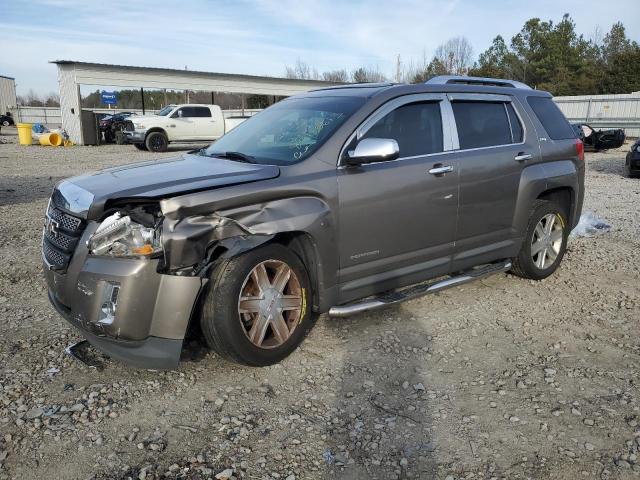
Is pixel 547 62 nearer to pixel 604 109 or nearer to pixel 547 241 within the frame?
pixel 604 109

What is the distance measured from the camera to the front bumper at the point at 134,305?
2969 mm

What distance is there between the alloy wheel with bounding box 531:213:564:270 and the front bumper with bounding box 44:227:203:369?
3578 millimetres

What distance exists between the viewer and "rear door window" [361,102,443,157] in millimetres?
4027

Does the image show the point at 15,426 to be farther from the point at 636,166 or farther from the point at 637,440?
the point at 636,166

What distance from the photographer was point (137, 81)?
26.8 metres

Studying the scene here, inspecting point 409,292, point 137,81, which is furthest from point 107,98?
point 409,292

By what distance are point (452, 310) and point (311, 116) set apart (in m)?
2.05

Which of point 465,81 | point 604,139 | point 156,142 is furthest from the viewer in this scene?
point 156,142

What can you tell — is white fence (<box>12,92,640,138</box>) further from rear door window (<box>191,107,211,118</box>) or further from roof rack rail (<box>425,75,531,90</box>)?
roof rack rail (<box>425,75,531,90</box>)

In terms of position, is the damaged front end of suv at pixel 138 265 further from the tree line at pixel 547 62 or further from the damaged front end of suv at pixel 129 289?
the tree line at pixel 547 62

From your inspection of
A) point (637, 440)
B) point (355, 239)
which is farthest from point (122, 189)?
point (637, 440)

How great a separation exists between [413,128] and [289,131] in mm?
984

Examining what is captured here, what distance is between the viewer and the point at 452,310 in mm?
4605

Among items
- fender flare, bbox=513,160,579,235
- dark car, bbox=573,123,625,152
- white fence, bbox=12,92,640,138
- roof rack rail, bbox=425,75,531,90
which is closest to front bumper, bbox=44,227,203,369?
roof rack rail, bbox=425,75,531,90
